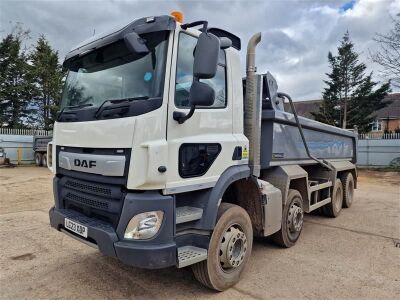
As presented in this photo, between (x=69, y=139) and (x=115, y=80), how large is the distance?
2.84 ft

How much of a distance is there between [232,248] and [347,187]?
17.7ft

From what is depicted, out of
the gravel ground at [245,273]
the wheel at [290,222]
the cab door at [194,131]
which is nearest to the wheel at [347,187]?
the gravel ground at [245,273]

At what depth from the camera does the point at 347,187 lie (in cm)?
791

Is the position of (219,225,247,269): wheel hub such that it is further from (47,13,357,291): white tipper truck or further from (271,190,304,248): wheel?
(271,190,304,248): wheel

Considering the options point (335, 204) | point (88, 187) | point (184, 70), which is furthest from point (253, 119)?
point (335, 204)

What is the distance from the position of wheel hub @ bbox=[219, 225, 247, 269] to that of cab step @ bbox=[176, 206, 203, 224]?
1.47ft

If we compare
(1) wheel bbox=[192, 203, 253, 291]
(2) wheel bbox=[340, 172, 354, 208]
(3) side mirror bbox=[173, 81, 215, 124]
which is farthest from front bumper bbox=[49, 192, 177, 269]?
(2) wheel bbox=[340, 172, 354, 208]

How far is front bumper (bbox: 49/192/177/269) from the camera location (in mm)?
2848

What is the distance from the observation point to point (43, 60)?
29438 millimetres

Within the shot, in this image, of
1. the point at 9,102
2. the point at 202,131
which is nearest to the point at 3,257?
the point at 202,131

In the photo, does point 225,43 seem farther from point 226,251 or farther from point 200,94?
point 226,251

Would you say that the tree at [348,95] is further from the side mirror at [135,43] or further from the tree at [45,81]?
the side mirror at [135,43]

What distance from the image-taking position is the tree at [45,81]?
28.9 meters

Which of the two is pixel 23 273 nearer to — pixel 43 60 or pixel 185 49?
pixel 185 49
